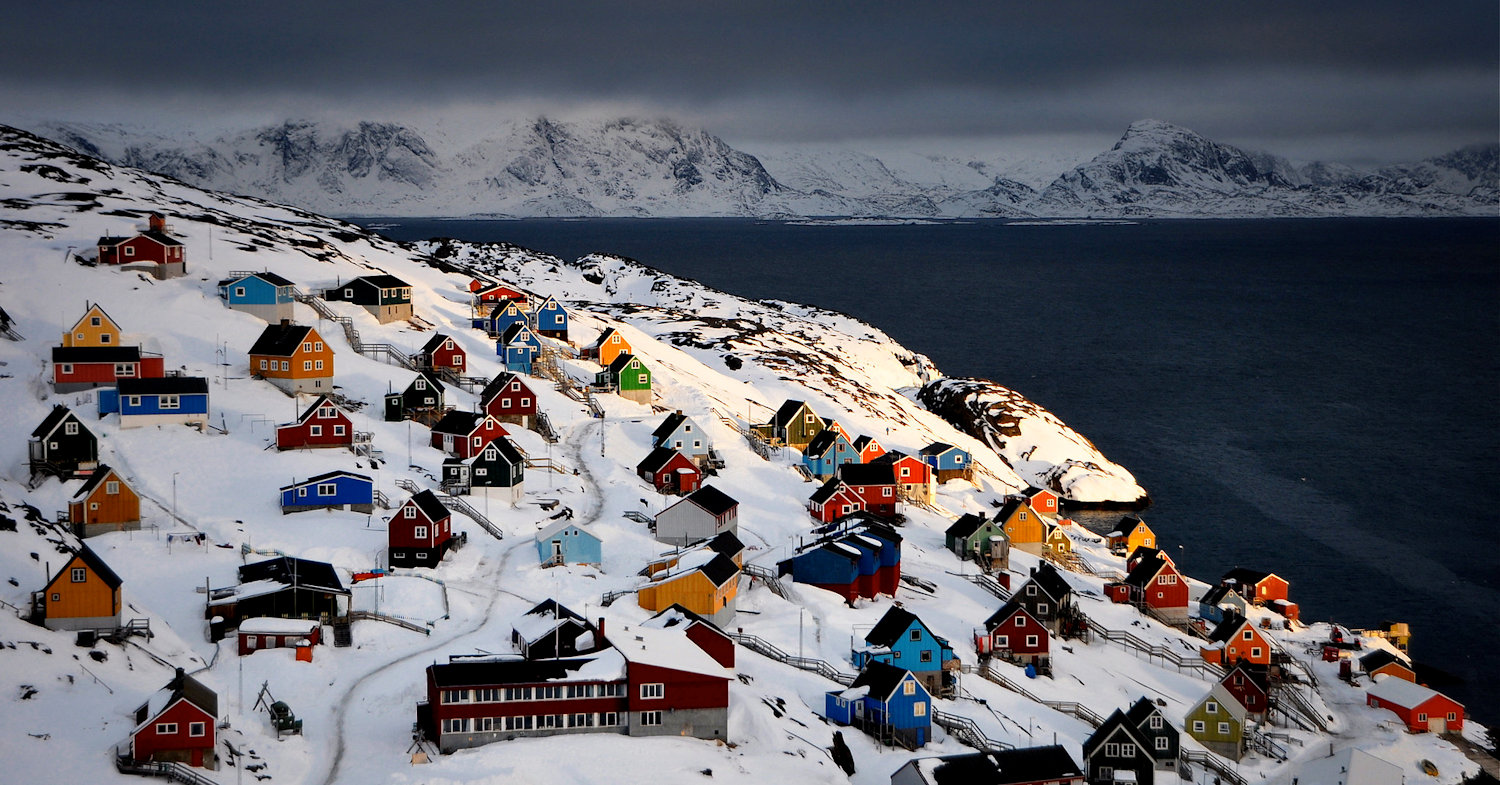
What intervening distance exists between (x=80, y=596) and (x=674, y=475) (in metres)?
34.5

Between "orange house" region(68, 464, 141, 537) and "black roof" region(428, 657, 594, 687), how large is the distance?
67.0 feet

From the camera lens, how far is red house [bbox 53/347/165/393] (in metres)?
68.8

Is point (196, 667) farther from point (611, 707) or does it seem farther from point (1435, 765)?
point (1435, 765)

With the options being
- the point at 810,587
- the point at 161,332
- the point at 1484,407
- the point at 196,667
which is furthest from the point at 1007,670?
the point at 1484,407

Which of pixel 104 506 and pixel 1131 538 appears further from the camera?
pixel 1131 538

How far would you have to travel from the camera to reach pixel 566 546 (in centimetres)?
5806

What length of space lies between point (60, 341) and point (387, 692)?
44.7 m

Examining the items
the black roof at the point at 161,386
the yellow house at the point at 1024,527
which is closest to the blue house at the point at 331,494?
the black roof at the point at 161,386

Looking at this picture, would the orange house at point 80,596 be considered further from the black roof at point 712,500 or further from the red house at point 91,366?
the red house at point 91,366

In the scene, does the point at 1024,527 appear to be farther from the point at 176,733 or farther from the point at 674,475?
the point at 176,733

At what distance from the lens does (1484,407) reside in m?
142

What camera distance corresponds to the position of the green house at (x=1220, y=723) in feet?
177

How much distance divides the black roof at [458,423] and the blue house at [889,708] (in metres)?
29.9

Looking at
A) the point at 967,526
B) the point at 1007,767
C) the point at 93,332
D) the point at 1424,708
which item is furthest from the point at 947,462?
the point at 93,332
